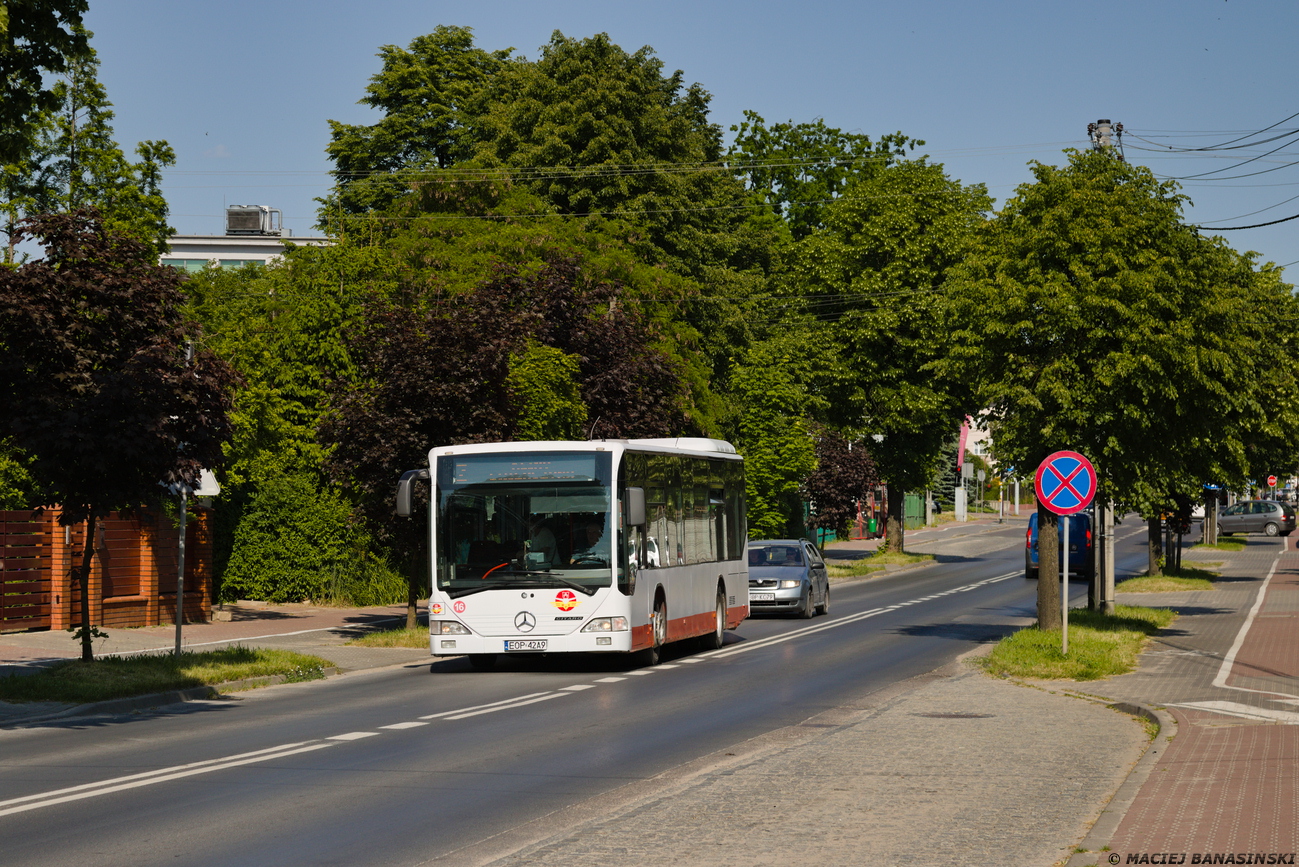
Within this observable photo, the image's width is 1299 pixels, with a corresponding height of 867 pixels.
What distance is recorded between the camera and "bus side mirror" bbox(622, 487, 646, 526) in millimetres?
18344

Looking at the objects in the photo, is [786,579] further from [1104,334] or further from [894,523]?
[894,523]

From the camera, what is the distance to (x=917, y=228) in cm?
5172

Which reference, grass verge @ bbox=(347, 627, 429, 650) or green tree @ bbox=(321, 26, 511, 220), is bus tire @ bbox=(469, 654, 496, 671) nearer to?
grass verge @ bbox=(347, 627, 429, 650)

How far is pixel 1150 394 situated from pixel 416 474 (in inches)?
417

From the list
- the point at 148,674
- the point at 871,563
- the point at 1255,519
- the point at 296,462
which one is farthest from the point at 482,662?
the point at 1255,519

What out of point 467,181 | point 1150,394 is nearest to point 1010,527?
point 467,181

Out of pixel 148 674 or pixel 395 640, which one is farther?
pixel 395 640

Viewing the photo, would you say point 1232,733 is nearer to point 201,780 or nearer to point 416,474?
point 201,780

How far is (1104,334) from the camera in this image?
68.2 ft

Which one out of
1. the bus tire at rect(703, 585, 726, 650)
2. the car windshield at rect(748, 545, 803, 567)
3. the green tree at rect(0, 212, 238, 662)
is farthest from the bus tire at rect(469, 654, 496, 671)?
the car windshield at rect(748, 545, 803, 567)

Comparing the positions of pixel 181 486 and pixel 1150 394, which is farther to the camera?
pixel 1150 394

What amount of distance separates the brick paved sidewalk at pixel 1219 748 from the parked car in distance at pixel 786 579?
24.4 ft

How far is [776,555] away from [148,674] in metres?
17.3

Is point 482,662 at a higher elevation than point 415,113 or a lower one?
lower
